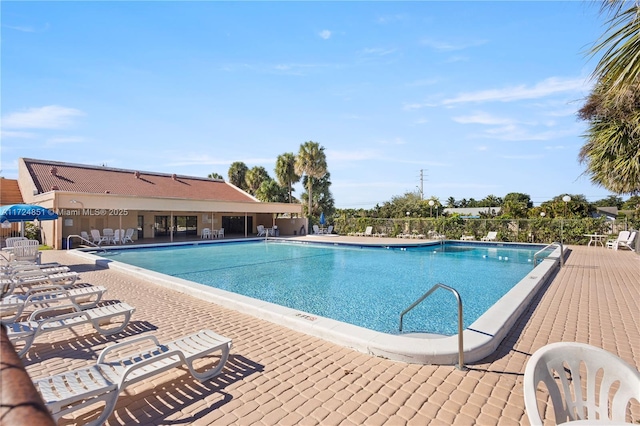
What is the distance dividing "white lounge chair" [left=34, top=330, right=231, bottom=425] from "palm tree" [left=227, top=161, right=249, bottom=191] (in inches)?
1597

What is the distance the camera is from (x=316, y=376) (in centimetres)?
380

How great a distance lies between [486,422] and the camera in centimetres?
296

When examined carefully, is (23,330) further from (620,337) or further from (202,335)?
(620,337)

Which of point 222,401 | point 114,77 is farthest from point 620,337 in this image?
point 114,77

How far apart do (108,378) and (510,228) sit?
23.4 metres

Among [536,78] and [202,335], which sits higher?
[536,78]

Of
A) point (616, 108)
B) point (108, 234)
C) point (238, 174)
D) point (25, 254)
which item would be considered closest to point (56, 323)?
point (25, 254)

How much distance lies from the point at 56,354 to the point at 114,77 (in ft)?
31.9

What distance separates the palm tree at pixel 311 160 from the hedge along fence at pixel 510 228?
8.95 meters

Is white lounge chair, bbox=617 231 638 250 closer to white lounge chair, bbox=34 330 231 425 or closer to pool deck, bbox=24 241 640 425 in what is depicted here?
pool deck, bbox=24 241 640 425

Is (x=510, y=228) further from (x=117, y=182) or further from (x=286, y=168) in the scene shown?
(x=117, y=182)

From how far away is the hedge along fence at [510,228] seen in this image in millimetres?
19422

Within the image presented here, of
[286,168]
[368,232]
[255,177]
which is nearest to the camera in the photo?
[368,232]

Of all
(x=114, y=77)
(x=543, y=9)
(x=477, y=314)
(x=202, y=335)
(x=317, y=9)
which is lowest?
(x=477, y=314)
